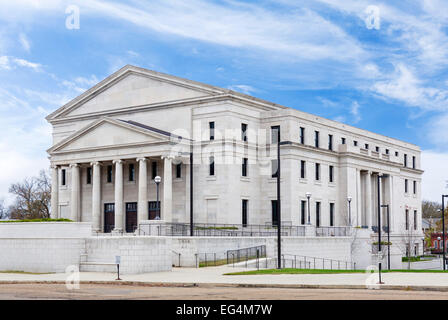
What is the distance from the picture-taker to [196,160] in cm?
6538

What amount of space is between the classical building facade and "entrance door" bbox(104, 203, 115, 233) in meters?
0.12

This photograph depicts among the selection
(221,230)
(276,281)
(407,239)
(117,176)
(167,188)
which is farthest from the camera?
(407,239)

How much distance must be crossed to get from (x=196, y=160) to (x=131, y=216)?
30.0 ft

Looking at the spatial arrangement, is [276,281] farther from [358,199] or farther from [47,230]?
[358,199]

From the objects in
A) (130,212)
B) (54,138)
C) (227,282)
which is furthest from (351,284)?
(54,138)

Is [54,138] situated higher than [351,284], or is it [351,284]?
[54,138]

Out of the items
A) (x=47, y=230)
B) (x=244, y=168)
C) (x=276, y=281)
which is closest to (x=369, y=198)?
(x=244, y=168)

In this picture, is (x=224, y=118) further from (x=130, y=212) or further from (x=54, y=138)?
(x=54, y=138)

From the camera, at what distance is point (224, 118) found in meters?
64.8

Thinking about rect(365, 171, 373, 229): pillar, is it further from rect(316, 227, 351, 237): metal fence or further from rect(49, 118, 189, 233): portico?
rect(49, 118, 189, 233): portico

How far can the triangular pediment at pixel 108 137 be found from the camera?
204 ft
